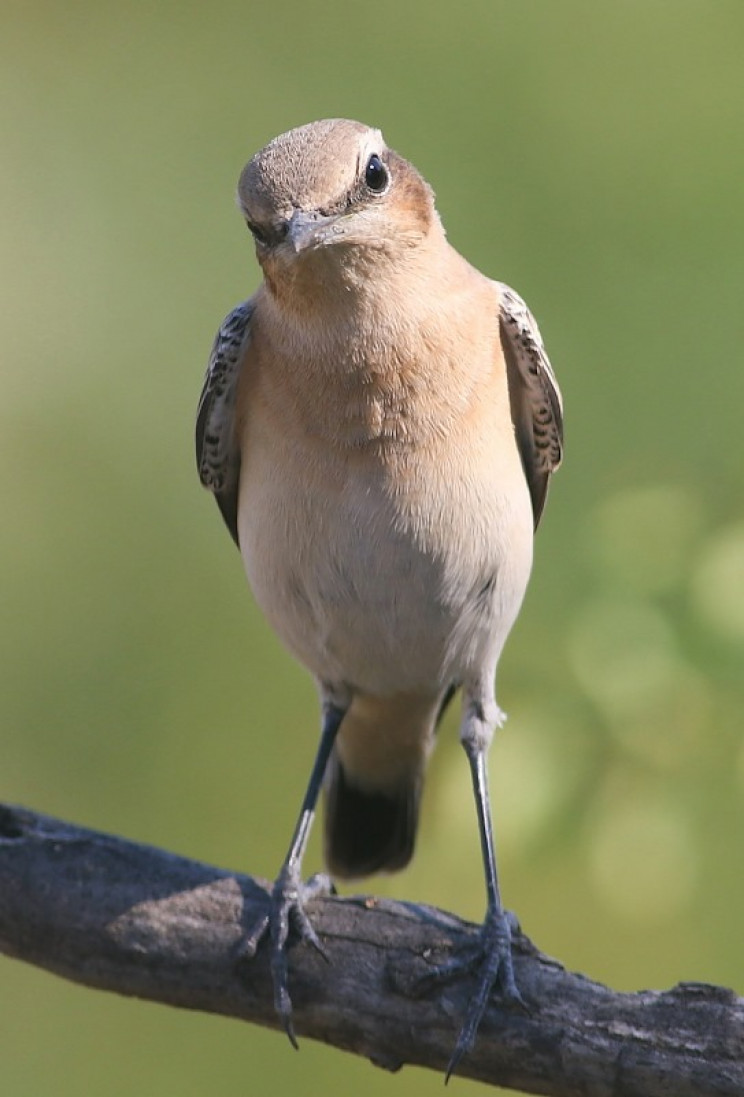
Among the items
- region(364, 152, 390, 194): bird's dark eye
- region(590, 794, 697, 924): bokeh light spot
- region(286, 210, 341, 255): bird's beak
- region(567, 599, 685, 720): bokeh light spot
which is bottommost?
region(590, 794, 697, 924): bokeh light spot

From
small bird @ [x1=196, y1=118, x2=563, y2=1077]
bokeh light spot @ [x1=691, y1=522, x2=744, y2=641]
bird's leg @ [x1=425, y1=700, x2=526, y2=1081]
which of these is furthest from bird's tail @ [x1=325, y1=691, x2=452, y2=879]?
bokeh light spot @ [x1=691, y1=522, x2=744, y2=641]

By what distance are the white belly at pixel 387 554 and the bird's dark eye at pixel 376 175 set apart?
952mm

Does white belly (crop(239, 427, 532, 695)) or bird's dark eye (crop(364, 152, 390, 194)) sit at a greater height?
bird's dark eye (crop(364, 152, 390, 194))

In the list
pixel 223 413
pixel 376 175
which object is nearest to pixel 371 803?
pixel 223 413

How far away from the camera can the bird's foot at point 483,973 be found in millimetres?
4867

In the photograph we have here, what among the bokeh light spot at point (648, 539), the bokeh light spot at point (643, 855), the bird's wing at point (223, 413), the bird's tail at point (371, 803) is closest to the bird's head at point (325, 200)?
the bird's wing at point (223, 413)

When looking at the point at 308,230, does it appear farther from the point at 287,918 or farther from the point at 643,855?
the point at 287,918

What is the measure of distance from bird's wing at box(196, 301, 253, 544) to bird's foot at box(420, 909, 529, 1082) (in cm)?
214

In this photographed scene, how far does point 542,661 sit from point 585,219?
10.7 feet

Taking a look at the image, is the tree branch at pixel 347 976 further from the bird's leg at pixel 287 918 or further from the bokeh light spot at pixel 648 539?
the bokeh light spot at pixel 648 539

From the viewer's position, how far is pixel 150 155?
8617mm

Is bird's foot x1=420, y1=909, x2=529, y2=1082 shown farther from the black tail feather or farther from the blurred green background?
the black tail feather

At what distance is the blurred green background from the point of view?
6742mm

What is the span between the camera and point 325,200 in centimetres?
487
